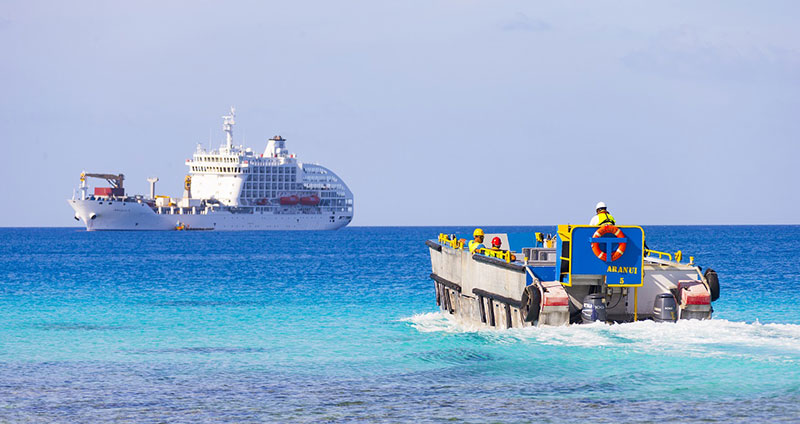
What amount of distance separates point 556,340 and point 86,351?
35.2 ft

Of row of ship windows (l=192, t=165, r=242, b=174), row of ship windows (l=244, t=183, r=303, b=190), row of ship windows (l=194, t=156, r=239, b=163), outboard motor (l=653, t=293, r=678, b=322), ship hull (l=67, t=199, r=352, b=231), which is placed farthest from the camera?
row of ship windows (l=194, t=156, r=239, b=163)

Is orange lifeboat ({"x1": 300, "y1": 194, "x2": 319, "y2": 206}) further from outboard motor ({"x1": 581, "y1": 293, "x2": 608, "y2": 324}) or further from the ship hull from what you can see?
outboard motor ({"x1": 581, "y1": 293, "x2": 608, "y2": 324})

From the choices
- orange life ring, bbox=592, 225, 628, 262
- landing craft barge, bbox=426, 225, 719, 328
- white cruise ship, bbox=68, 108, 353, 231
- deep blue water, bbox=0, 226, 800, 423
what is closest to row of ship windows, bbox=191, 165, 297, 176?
white cruise ship, bbox=68, 108, 353, 231

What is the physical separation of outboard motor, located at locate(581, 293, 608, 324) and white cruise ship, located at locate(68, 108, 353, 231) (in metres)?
146

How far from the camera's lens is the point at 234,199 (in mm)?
169875

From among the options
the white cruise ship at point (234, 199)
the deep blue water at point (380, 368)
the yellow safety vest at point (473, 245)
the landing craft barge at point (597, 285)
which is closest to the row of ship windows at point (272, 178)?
the white cruise ship at point (234, 199)

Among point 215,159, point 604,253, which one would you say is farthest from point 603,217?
point 215,159

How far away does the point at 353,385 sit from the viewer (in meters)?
18.1

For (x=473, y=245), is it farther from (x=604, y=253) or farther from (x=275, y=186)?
(x=275, y=186)

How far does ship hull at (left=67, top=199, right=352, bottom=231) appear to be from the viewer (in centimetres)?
16175

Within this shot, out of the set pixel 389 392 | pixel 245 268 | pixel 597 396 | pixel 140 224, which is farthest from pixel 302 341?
pixel 140 224

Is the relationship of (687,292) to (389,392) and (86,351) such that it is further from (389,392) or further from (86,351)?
(86,351)

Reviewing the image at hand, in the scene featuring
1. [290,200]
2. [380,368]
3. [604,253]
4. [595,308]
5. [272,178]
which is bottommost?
[380,368]

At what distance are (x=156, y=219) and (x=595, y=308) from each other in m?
149
